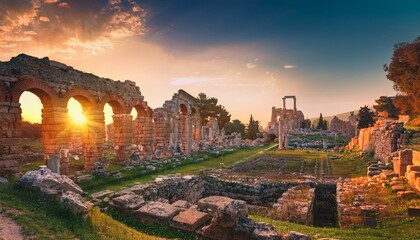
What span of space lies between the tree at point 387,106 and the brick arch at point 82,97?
48455 mm

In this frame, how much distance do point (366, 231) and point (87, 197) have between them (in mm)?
9527

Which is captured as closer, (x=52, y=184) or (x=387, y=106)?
(x=52, y=184)

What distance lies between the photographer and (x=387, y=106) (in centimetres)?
4784

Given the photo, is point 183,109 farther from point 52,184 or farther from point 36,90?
point 52,184

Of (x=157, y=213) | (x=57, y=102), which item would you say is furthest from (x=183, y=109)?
(x=157, y=213)

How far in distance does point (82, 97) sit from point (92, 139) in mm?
2659

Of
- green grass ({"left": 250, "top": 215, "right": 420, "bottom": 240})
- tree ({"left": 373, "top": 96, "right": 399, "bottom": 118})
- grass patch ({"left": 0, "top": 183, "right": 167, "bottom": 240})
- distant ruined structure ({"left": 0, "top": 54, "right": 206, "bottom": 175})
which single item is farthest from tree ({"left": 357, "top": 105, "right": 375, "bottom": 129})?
grass patch ({"left": 0, "top": 183, "right": 167, "bottom": 240})

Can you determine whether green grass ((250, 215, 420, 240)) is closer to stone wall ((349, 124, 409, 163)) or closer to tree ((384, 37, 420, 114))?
stone wall ((349, 124, 409, 163))

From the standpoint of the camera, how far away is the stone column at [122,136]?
62.4 feet

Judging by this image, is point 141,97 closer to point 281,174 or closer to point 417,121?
point 281,174

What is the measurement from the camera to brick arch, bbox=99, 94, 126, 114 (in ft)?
57.9

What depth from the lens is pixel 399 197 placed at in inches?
396

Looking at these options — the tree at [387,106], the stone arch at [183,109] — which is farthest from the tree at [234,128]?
the stone arch at [183,109]

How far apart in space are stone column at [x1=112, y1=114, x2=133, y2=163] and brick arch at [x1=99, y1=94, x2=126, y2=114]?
1.31 feet
